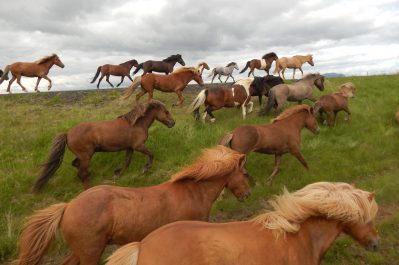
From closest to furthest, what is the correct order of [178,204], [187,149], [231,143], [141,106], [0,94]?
[178,204] → [231,143] → [141,106] → [187,149] → [0,94]

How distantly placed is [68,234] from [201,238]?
1.97 m

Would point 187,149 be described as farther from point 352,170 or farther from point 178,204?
point 178,204

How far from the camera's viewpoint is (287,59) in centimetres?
2292

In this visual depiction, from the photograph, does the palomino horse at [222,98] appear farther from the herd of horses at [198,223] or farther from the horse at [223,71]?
the horse at [223,71]

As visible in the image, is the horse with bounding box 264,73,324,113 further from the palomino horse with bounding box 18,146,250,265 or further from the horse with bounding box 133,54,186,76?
the horse with bounding box 133,54,186,76

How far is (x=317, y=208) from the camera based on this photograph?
366 centimetres

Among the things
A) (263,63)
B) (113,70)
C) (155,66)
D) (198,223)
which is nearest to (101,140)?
(198,223)

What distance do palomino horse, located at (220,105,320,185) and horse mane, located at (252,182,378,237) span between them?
185 inches

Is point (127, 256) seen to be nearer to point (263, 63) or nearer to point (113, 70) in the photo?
point (113, 70)

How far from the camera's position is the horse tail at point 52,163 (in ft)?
26.9

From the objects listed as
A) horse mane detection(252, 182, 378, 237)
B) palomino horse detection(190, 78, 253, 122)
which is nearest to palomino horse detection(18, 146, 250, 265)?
horse mane detection(252, 182, 378, 237)

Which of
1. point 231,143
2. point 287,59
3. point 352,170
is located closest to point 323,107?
point 352,170

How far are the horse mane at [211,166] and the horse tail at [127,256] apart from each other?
5.96 ft

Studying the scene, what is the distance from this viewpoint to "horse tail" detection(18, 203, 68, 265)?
4.38 metres
